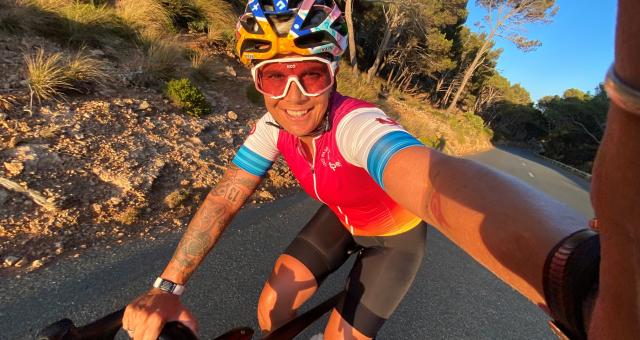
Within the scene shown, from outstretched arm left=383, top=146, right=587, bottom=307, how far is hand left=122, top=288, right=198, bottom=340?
1085mm

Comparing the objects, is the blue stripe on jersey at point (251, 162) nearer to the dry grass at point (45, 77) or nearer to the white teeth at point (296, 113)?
the white teeth at point (296, 113)

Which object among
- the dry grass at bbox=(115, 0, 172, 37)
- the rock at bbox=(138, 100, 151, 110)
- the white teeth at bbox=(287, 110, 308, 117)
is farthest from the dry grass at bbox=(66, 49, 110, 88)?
the white teeth at bbox=(287, 110, 308, 117)

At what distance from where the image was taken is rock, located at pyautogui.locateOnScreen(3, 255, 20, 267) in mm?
2619

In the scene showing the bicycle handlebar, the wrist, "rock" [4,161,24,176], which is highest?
the wrist

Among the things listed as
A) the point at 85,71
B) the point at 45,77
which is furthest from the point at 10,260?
the point at 85,71

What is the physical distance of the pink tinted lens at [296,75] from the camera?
1853mm

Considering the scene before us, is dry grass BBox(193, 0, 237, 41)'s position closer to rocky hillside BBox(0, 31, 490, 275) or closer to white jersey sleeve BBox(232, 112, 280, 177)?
rocky hillside BBox(0, 31, 490, 275)

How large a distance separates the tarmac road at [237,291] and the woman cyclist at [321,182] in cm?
82

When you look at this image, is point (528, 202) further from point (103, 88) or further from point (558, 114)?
point (558, 114)

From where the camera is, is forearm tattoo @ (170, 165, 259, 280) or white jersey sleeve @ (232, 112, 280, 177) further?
white jersey sleeve @ (232, 112, 280, 177)

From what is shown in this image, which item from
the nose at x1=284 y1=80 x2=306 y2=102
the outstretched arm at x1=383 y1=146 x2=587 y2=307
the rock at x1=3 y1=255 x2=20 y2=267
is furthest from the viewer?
the rock at x1=3 y1=255 x2=20 y2=267

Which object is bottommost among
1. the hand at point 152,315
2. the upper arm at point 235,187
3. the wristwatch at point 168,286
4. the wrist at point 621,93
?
the wristwatch at point 168,286

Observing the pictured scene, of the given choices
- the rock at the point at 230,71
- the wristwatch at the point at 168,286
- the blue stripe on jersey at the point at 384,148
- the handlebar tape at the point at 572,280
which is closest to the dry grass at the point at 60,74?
the rock at the point at 230,71

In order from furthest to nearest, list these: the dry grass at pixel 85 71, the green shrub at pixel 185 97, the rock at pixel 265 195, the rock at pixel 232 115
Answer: the rock at pixel 232 115, the green shrub at pixel 185 97, the dry grass at pixel 85 71, the rock at pixel 265 195
